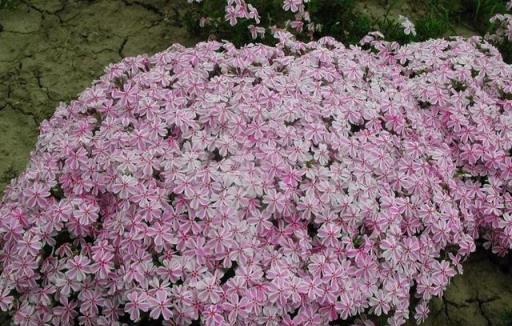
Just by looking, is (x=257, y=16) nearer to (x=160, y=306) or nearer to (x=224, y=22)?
(x=224, y=22)

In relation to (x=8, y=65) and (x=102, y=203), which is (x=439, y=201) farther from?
(x=8, y=65)

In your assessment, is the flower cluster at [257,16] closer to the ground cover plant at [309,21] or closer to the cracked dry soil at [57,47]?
the ground cover plant at [309,21]

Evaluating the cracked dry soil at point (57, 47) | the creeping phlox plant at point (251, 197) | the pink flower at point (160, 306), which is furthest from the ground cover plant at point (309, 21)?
the pink flower at point (160, 306)

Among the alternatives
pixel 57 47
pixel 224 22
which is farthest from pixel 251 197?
pixel 57 47

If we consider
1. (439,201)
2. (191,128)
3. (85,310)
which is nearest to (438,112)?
(439,201)

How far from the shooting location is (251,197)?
3305 mm

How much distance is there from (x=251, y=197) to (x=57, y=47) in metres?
3.19

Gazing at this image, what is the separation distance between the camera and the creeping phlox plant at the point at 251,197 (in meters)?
3.19

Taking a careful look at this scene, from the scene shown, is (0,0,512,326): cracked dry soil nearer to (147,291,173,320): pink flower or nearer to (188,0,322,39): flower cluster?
(188,0,322,39): flower cluster

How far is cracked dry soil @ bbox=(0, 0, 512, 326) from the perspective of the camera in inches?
201

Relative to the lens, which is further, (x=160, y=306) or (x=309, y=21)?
(x=309, y=21)

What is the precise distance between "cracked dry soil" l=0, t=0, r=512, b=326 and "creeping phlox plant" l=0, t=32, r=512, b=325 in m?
1.06

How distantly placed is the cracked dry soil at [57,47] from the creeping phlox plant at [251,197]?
3.48 feet

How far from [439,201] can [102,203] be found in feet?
6.48
